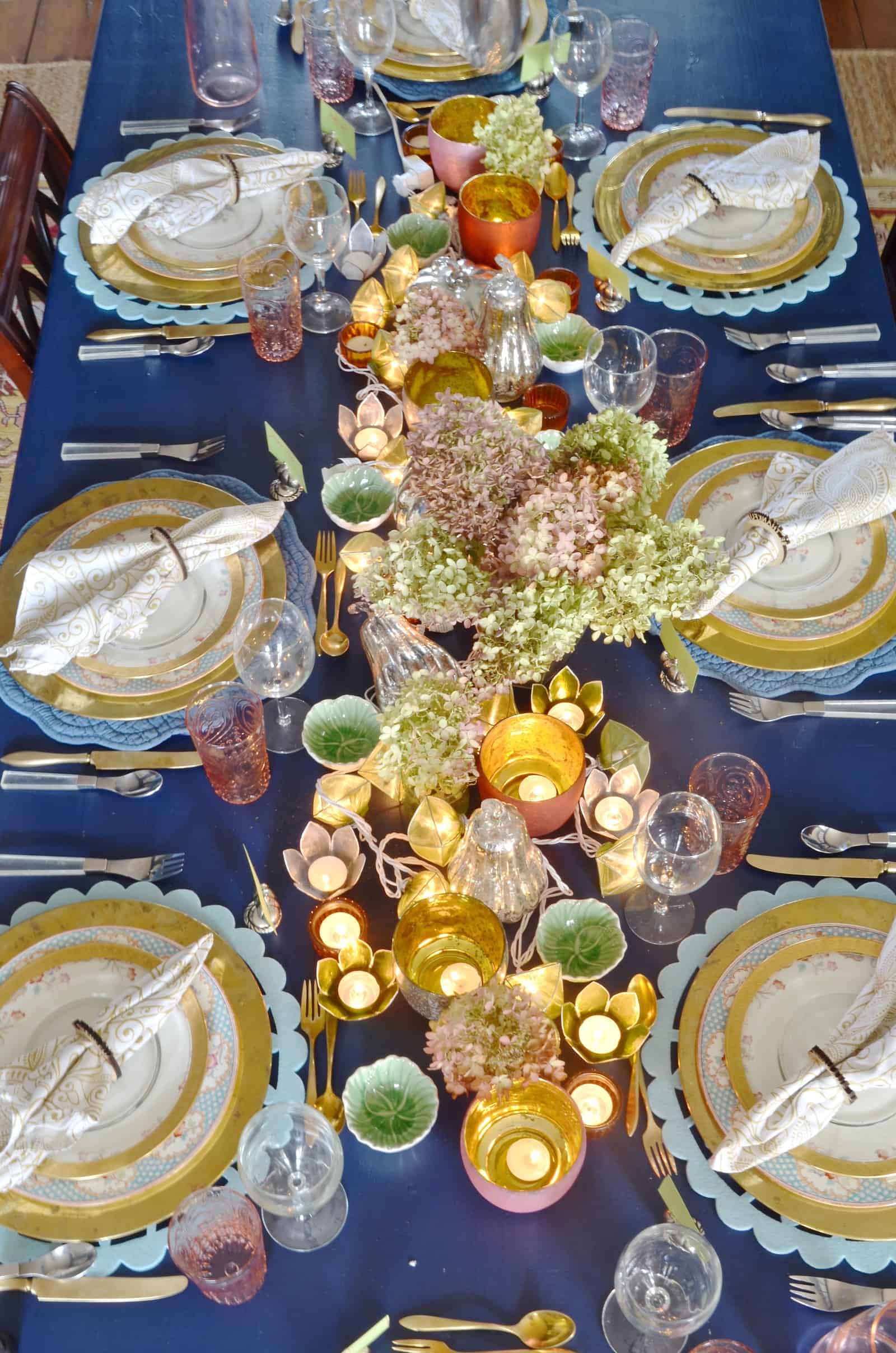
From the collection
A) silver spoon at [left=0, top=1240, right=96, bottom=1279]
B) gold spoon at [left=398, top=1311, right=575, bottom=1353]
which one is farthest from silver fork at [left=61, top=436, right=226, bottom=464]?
gold spoon at [left=398, top=1311, right=575, bottom=1353]

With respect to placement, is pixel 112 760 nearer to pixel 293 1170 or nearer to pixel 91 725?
pixel 91 725

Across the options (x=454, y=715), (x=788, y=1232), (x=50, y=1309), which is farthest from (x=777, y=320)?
(x=50, y=1309)

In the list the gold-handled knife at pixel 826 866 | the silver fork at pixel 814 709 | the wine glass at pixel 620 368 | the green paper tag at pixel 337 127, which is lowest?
the gold-handled knife at pixel 826 866

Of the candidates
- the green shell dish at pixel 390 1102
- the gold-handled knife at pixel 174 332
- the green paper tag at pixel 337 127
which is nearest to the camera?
the green shell dish at pixel 390 1102

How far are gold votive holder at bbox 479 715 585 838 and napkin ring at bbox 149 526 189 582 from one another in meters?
0.46

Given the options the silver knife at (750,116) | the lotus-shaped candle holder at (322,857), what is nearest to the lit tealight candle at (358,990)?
the lotus-shaped candle holder at (322,857)

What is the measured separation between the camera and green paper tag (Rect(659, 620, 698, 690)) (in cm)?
140

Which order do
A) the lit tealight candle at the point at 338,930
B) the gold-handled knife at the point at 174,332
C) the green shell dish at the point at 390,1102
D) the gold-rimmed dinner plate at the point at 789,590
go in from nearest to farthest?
the green shell dish at the point at 390,1102 → the lit tealight candle at the point at 338,930 → the gold-rimmed dinner plate at the point at 789,590 → the gold-handled knife at the point at 174,332

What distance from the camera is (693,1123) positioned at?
3.91ft

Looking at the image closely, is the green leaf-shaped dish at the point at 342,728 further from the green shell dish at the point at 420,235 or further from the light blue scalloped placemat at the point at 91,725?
the green shell dish at the point at 420,235

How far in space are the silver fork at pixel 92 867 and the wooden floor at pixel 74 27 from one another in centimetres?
335

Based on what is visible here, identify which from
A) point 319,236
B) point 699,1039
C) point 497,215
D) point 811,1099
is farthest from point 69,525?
point 811,1099

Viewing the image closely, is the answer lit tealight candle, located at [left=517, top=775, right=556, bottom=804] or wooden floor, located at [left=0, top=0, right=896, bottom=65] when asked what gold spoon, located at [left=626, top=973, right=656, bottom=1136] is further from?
wooden floor, located at [left=0, top=0, right=896, bottom=65]

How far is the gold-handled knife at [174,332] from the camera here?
1.83m
